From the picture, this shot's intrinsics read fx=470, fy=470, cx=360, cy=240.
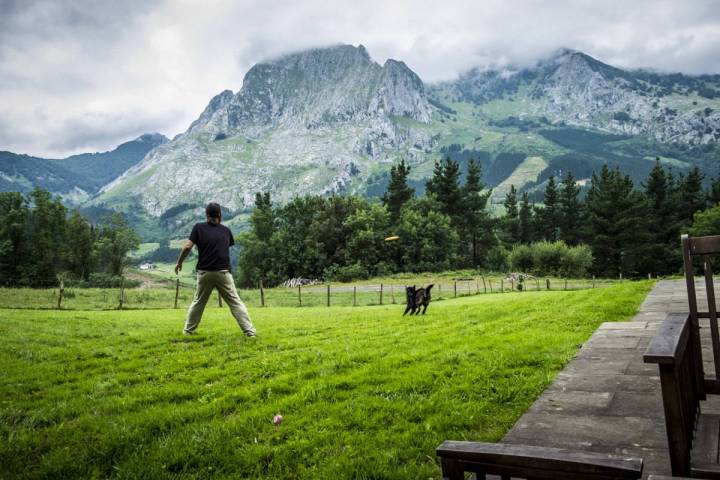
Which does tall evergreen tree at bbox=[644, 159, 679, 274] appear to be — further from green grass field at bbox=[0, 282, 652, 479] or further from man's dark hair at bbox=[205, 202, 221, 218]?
man's dark hair at bbox=[205, 202, 221, 218]

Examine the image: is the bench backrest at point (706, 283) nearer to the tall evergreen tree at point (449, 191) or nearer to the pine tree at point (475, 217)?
the tall evergreen tree at point (449, 191)

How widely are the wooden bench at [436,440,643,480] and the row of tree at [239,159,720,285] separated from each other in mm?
73316

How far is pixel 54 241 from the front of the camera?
90.5 meters

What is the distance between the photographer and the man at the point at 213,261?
10.6 m

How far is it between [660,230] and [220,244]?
294 feet

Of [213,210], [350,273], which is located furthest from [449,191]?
[213,210]

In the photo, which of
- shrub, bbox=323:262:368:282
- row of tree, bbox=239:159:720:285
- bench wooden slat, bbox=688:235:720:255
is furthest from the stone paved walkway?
row of tree, bbox=239:159:720:285

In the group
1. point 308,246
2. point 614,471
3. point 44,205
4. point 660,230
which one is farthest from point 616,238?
point 44,205

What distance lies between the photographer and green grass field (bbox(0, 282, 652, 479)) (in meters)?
4.27

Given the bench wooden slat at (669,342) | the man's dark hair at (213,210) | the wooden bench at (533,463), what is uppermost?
the man's dark hair at (213,210)

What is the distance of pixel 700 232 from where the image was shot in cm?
6462

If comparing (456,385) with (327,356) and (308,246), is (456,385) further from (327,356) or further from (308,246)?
(308,246)

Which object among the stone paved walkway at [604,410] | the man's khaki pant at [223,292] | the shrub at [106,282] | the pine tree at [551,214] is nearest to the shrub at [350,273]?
the shrub at [106,282]

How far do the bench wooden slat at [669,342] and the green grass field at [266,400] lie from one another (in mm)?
1854
